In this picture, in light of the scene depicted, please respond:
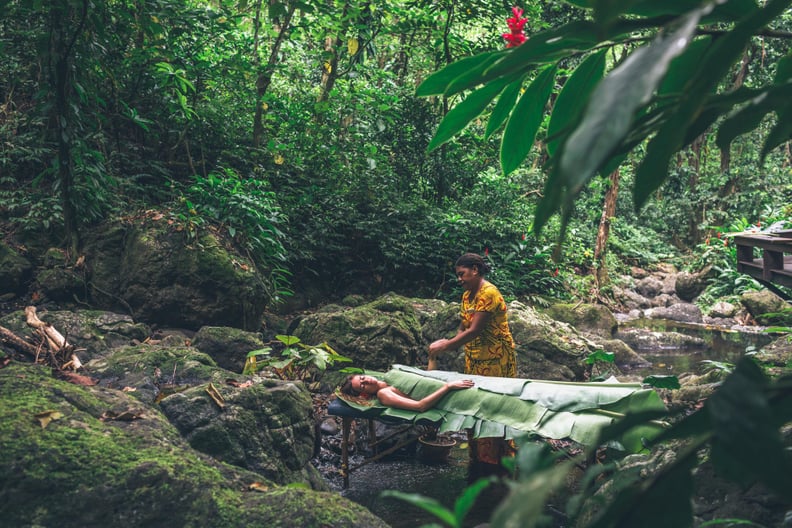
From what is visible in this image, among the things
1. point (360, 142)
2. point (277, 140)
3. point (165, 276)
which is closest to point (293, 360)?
point (165, 276)

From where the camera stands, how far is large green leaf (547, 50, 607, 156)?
1.03 metres

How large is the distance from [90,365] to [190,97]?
5.16 m

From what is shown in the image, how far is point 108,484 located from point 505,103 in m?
1.79

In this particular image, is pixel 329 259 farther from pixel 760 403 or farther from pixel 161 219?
pixel 760 403

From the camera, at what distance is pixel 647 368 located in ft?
27.3

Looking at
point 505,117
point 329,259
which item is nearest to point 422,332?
point 329,259

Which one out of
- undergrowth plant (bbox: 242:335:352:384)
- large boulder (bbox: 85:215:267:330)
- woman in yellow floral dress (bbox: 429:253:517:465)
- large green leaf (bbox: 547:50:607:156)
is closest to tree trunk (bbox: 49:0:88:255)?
large boulder (bbox: 85:215:267:330)

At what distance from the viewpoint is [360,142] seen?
9.52 metres

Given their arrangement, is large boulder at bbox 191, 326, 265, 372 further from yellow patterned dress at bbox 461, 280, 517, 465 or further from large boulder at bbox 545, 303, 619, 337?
large boulder at bbox 545, 303, 619, 337

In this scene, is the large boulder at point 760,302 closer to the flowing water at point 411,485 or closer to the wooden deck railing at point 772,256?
the flowing water at point 411,485

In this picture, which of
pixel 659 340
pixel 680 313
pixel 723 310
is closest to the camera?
pixel 659 340

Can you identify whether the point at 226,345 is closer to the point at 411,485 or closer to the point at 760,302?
the point at 411,485

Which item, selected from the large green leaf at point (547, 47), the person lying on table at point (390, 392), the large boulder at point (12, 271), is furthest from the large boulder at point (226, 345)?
the large green leaf at point (547, 47)

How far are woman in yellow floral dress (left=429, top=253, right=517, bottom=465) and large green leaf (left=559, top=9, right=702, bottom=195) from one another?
425 cm
